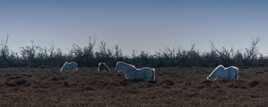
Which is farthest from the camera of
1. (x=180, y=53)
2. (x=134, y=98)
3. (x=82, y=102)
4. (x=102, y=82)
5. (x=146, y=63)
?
(x=180, y=53)

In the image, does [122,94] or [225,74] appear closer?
[122,94]

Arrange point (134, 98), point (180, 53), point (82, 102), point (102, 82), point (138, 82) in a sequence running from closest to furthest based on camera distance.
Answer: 1. point (82, 102)
2. point (134, 98)
3. point (102, 82)
4. point (138, 82)
5. point (180, 53)

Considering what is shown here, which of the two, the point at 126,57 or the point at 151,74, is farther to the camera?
the point at 126,57

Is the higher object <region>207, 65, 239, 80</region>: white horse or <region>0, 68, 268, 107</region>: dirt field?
<region>207, 65, 239, 80</region>: white horse

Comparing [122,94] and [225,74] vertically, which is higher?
[225,74]

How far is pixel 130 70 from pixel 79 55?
2845 centimetres

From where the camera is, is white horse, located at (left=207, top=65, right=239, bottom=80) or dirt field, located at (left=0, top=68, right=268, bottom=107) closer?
dirt field, located at (left=0, top=68, right=268, bottom=107)

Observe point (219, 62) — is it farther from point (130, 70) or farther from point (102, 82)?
point (102, 82)

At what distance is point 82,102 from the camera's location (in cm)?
1625

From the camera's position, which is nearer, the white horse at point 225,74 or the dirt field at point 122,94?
the dirt field at point 122,94

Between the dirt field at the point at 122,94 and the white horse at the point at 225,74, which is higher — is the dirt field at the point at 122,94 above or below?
below

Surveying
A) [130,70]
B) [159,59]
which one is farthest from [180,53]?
[130,70]

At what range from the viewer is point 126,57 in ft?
190

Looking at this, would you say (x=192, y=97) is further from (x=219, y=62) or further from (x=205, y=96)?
(x=219, y=62)
